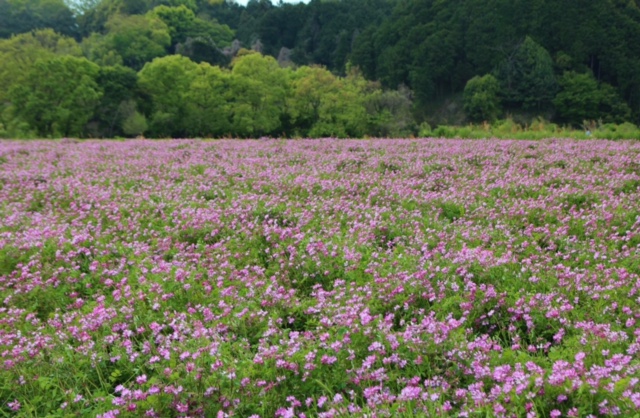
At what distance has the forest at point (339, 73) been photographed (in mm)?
47781

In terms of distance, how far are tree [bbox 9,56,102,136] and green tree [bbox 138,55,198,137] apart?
252 inches

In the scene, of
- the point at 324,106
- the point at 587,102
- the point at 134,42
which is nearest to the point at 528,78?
the point at 587,102

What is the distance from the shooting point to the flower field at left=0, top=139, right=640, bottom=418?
3086 millimetres

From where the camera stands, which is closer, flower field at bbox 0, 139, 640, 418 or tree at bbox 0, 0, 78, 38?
flower field at bbox 0, 139, 640, 418

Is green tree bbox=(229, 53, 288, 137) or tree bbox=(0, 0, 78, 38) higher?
tree bbox=(0, 0, 78, 38)

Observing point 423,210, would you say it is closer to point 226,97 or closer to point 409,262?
point 409,262

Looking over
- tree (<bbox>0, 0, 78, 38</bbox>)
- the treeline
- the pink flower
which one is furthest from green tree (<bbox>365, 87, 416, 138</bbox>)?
tree (<bbox>0, 0, 78, 38</bbox>)

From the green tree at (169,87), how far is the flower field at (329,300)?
143 ft

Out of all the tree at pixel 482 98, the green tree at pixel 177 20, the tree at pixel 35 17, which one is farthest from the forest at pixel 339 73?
the green tree at pixel 177 20

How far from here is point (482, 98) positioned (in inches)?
2547

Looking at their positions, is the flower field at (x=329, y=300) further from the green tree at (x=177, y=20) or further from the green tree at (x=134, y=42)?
the green tree at (x=177, y=20)

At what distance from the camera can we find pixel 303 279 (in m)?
5.25

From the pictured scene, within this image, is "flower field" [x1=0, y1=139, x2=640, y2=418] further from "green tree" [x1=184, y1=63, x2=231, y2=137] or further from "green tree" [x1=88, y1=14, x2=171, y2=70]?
"green tree" [x1=88, y1=14, x2=171, y2=70]

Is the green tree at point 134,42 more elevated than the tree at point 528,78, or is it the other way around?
the green tree at point 134,42
